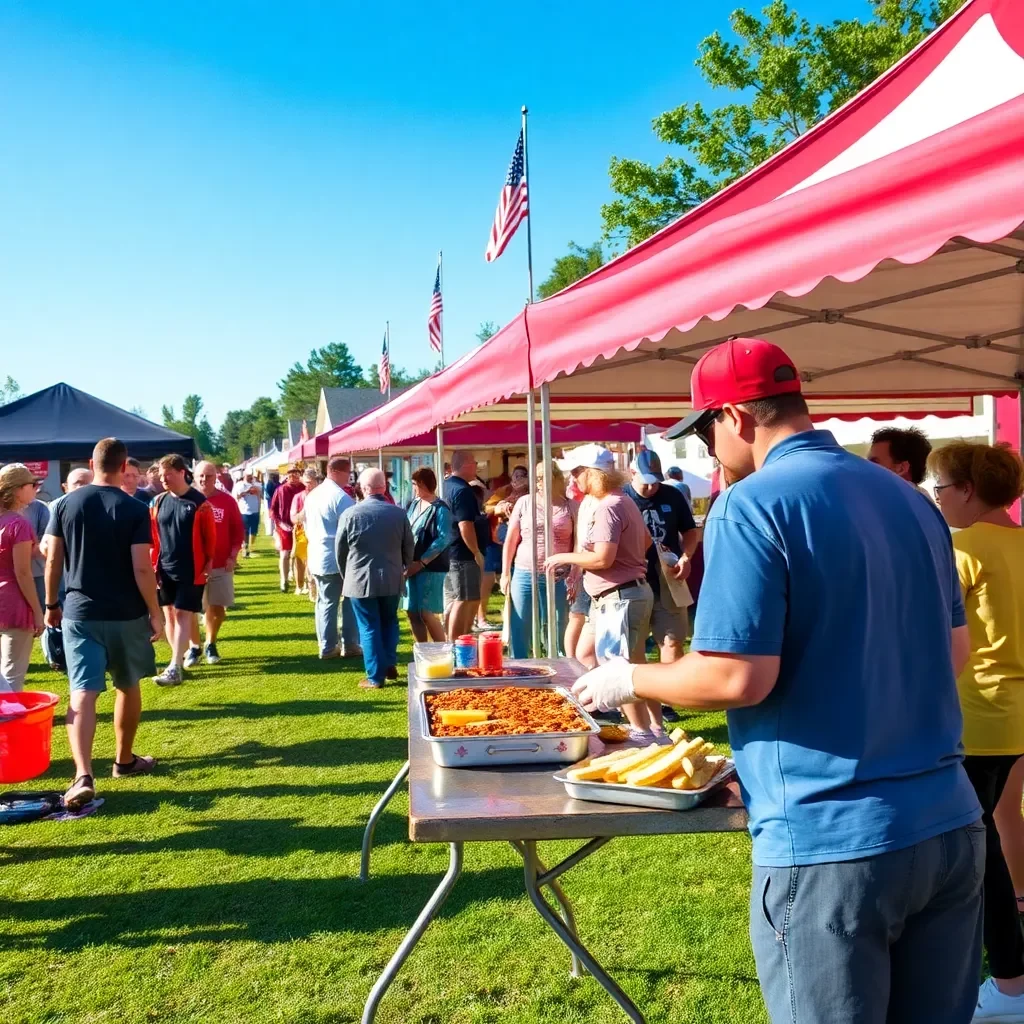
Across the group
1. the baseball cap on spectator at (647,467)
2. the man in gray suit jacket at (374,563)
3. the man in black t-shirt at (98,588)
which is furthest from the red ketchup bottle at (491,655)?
the man in gray suit jacket at (374,563)

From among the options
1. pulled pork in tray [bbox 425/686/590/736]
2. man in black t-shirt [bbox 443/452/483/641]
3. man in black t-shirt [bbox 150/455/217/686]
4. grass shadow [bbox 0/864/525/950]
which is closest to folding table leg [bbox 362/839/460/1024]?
pulled pork in tray [bbox 425/686/590/736]

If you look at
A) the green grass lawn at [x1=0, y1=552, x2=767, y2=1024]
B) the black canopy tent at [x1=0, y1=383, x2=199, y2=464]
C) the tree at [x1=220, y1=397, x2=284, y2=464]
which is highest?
the tree at [x1=220, y1=397, x2=284, y2=464]

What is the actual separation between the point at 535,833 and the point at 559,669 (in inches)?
71.1

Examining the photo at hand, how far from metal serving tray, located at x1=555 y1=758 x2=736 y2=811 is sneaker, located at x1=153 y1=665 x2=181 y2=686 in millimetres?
7302

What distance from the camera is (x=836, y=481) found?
1.59m

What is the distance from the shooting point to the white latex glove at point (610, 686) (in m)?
2.07

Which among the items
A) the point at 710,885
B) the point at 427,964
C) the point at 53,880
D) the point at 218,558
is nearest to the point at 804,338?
the point at 710,885

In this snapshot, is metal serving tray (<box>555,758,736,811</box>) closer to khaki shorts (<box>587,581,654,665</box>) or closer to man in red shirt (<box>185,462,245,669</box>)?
khaki shorts (<box>587,581,654,665</box>)

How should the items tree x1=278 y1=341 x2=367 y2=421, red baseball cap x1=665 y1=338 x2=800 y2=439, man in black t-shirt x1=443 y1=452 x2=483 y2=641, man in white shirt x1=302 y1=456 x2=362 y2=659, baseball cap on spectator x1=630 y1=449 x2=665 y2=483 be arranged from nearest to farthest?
red baseball cap x1=665 y1=338 x2=800 y2=439 → baseball cap on spectator x1=630 y1=449 x2=665 y2=483 → man in black t-shirt x1=443 y1=452 x2=483 y2=641 → man in white shirt x1=302 y1=456 x2=362 y2=659 → tree x1=278 y1=341 x2=367 y2=421

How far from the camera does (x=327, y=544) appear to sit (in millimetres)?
9219

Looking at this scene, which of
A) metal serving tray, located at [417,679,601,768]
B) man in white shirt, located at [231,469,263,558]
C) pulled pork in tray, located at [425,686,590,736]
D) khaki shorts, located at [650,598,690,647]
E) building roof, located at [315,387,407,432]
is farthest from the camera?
building roof, located at [315,387,407,432]

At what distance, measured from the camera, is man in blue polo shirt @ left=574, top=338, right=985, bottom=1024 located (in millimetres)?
1557

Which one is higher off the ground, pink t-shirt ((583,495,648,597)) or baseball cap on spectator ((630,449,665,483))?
baseball cap on spectator ((630,449,665,483))

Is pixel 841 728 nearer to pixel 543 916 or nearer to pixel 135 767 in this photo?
pixel 543 916
